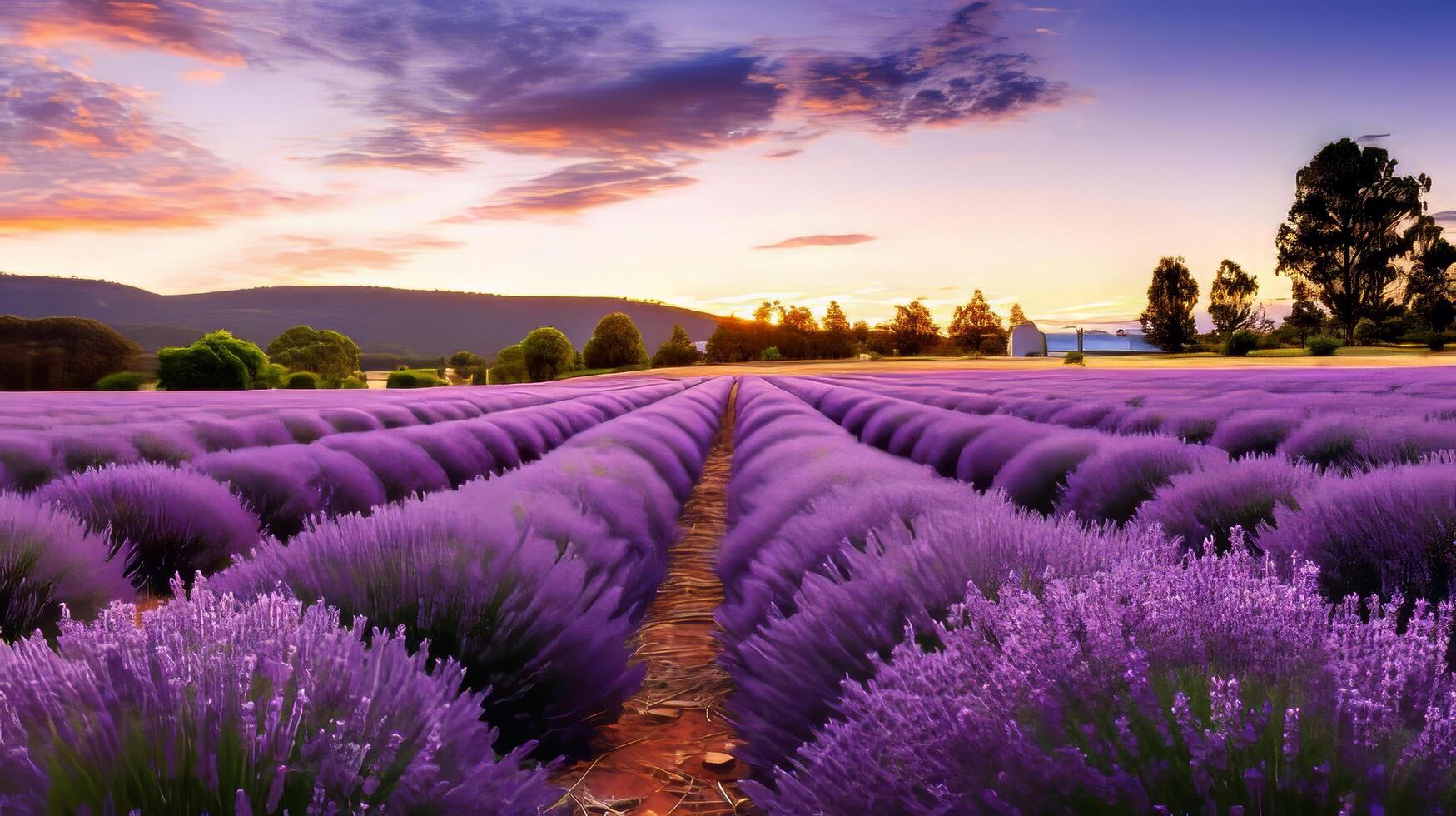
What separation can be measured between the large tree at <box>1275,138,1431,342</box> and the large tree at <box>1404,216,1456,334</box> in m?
1.18

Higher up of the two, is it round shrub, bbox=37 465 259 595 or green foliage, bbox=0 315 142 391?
green foliage, bbox=0 315 142 391

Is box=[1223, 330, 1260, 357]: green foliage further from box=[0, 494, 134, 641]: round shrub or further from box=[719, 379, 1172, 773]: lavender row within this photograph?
box=[0, 494, 134, 641]: round shrub

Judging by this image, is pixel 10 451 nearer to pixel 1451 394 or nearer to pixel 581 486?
pixel 581 486

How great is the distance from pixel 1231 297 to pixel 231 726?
95918 millimetres

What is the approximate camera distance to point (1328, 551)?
237 centimetres

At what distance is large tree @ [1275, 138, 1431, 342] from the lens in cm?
5162

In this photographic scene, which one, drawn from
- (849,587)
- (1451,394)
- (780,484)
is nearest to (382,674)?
(849,587)

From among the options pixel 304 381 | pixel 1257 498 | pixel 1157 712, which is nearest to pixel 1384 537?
pixel 1257 498

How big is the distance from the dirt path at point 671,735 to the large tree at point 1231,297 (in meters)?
90.8

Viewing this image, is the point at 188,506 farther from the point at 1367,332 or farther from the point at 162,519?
the point at 1367,332

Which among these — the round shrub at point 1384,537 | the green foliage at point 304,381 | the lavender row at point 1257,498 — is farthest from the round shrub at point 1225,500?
the green foliage at point 304,381

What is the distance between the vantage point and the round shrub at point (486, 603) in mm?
2330

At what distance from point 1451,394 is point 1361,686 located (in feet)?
40.2

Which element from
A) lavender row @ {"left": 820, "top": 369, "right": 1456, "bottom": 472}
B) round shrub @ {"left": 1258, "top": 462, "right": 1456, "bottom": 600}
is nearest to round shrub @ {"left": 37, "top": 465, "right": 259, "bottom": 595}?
round shrub @ {"left": 1258, "top": 462, "right": 1456, "bottom": 600}
